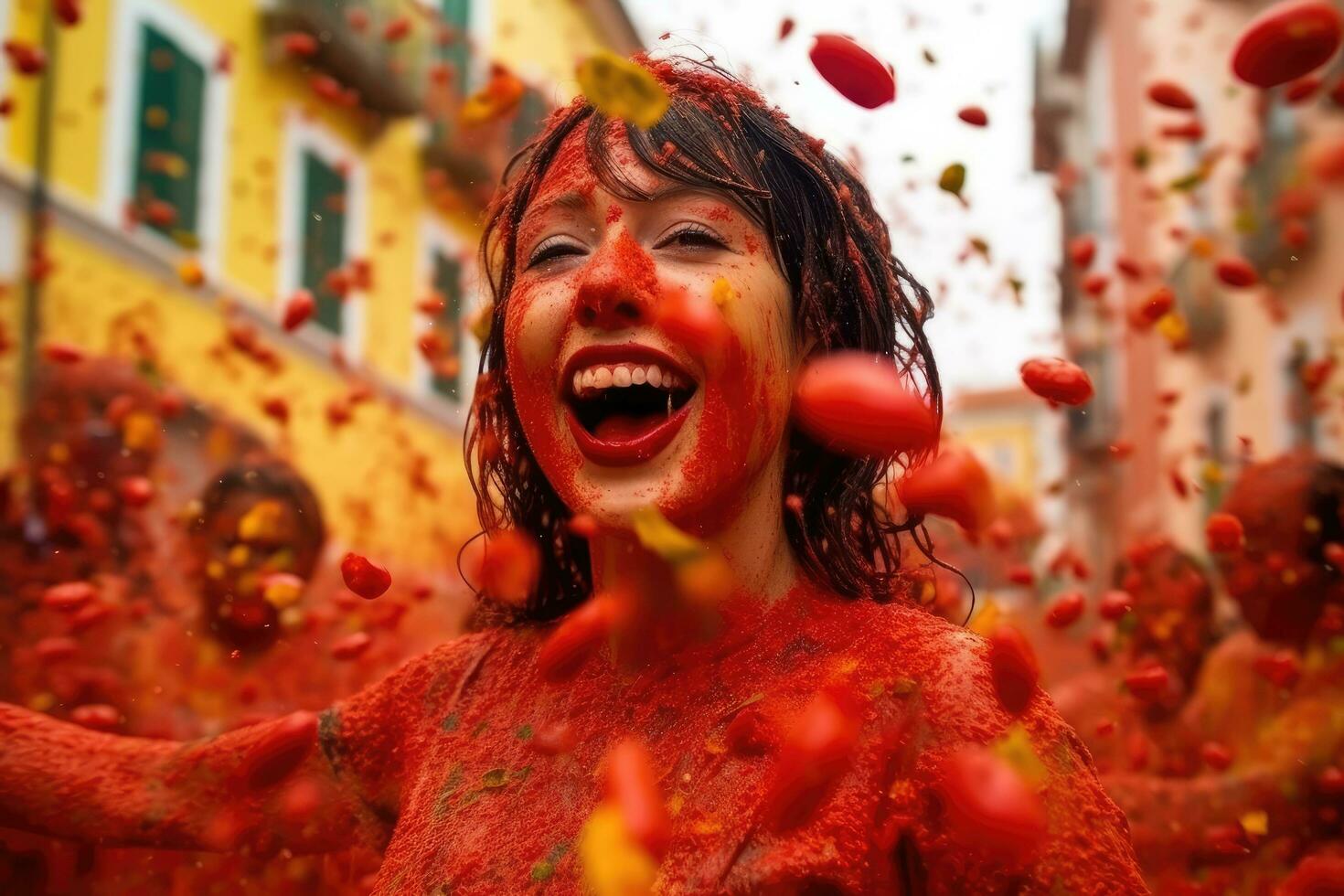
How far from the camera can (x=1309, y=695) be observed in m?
4.02

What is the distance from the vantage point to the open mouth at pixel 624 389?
181cm

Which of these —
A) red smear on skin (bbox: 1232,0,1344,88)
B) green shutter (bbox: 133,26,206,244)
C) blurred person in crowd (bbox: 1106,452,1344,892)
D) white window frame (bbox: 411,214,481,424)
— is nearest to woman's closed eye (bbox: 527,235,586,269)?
red smear on skin (bbox: 1232,0,1344,88)

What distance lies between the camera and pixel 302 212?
11484 millimetres

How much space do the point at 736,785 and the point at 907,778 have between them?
0.69 feet

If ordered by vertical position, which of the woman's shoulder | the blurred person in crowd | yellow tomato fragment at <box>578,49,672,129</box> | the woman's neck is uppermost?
yellow tomato fragment at <box>578,49,672,129</box>

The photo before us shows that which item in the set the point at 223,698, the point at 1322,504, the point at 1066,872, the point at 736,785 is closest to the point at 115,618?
the point at 223,698

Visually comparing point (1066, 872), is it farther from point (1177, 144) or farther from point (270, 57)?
point (1177, 144)

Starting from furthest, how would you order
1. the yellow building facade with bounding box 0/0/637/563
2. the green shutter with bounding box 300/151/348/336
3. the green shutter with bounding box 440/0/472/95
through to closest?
the green shutter with bounding box 440/0/472/95 < the green shutter with bounding box 300/151/348/336 < the yellow building facade with bounding box 0/0/637/563

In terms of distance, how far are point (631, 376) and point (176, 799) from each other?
1059 mm

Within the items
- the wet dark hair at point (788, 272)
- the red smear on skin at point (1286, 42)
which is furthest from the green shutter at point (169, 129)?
the red smear on skin at point (1286, 42)

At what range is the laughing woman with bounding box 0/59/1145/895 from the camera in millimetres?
1579

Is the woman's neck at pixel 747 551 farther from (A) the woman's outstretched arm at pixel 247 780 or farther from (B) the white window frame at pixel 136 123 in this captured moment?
(B) the white window frame at pixel 136 123

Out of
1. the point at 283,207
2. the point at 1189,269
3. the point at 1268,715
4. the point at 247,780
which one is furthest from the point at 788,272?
the point at 1189,269

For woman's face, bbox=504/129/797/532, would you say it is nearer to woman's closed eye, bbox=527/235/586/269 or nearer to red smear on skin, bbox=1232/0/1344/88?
woman's closed eye, bbox=527/235/586/269
